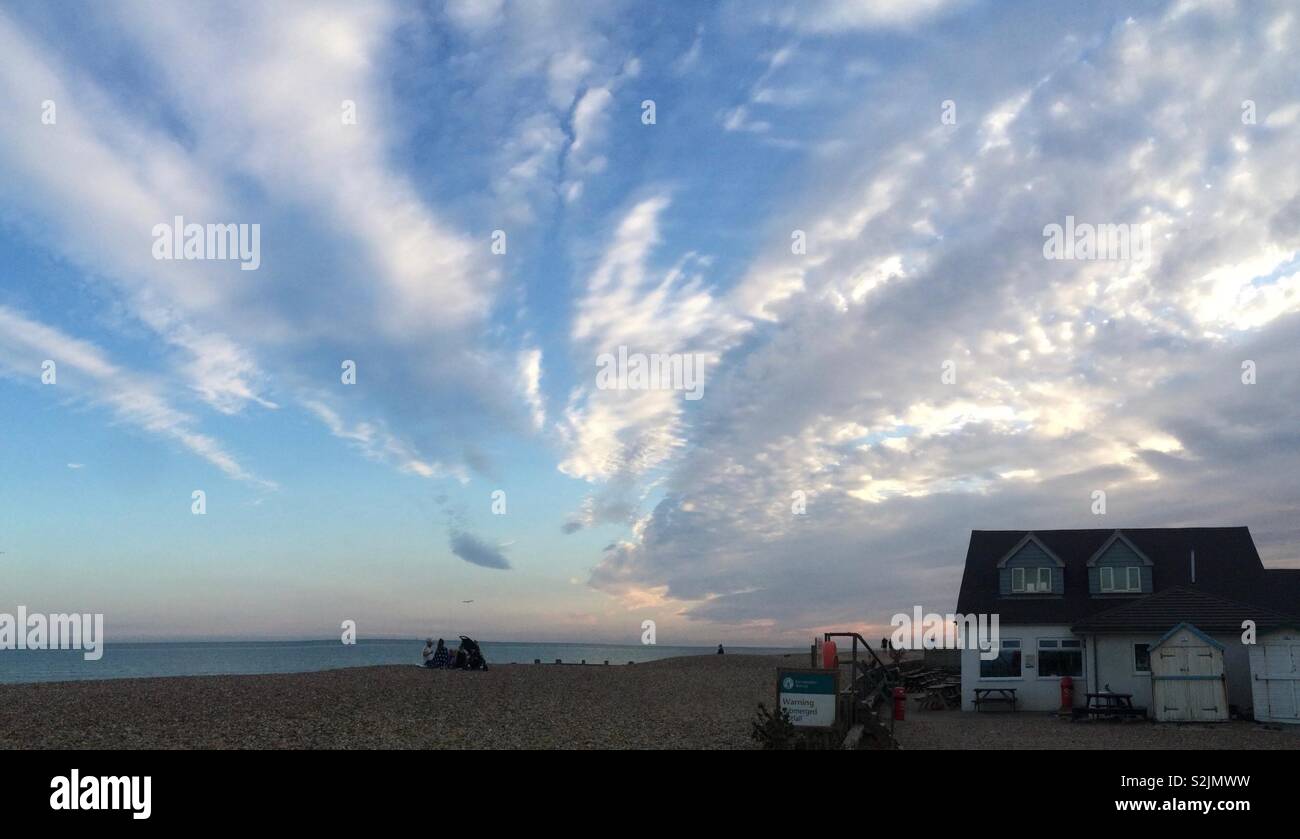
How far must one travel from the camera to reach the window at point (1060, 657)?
33344mm

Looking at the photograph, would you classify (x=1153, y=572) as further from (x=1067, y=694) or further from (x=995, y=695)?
(x=995, y=695)

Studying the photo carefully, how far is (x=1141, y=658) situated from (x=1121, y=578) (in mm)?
4624

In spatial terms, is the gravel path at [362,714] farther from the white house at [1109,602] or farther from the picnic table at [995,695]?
the white house at [1109,602]

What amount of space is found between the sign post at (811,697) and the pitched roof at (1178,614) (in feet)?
53.2

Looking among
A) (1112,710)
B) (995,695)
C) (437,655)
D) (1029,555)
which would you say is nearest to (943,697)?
(995,695)

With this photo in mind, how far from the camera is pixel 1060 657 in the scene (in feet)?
110

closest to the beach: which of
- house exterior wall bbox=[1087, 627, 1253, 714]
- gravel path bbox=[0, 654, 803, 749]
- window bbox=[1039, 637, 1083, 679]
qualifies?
gravel path bbox=[0, 654, 803, 749]

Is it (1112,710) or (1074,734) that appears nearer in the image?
(1074,734)

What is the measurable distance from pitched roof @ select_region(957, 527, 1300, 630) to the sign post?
17.2 meters

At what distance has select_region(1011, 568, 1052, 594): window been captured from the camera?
36.1 m

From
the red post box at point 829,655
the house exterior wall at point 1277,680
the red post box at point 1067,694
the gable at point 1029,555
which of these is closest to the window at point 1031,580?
the gable at point 1029,555
